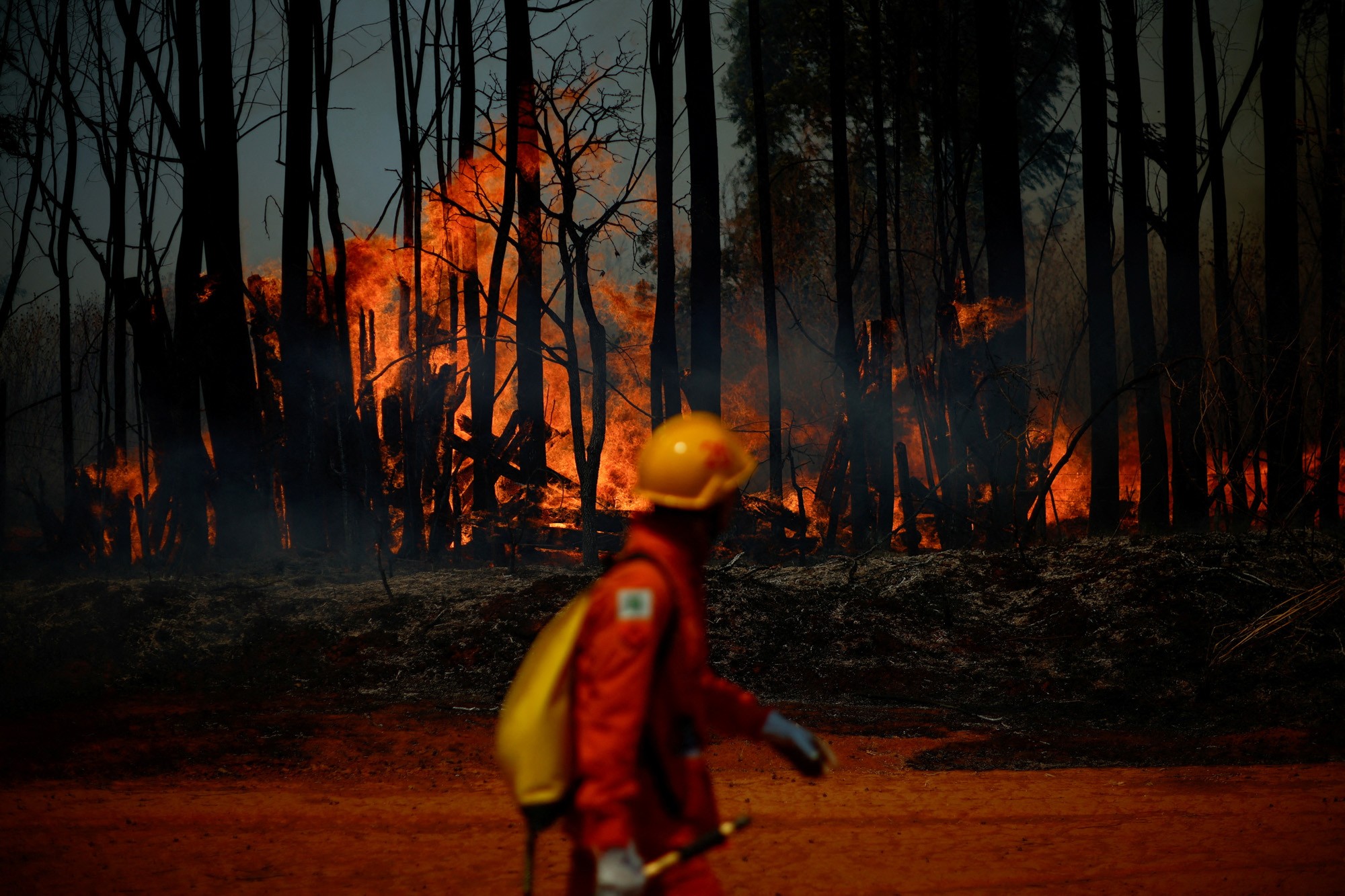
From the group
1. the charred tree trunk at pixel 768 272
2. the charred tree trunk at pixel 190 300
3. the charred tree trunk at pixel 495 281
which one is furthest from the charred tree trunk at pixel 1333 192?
the charred tree trunk at pixel 190 300

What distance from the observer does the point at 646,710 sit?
219cm

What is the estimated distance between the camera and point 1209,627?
9.58 metres

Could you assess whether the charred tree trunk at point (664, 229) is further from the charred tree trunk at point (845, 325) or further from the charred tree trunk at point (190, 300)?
the charred tree trunk at point (190, 300)

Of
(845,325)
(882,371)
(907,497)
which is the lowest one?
(907,497)

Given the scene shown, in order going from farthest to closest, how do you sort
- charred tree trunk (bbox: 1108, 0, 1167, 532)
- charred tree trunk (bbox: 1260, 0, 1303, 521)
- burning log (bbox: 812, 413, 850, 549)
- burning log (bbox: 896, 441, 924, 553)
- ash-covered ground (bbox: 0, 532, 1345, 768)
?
burning log (bbox: 812, 413, 850, 549), burning log (bbox: 896, 441, 924, 553), charred tree trunk (bbox: 1108, 0, 1167, 532), charred tree trunk (bbox: 1260, 0, 1303, 521), ash-covered ground (bbox: 0, 532, 1345, 768)

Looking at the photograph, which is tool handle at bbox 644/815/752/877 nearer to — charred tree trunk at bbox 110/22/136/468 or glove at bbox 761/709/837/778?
glove at bbox 761/709/837/778

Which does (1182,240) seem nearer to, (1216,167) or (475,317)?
(1216,167)

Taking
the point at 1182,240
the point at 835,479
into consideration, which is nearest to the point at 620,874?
the point at 1182,240

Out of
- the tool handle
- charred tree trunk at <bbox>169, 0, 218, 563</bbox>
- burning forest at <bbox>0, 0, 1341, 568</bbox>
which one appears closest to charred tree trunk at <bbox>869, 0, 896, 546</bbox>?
burning forest at <bbox>0, 0, 1341, 568</bbox>

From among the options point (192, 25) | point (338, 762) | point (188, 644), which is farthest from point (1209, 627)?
point (192, 25)

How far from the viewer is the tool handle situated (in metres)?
2.18

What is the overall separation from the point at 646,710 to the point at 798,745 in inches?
21.7

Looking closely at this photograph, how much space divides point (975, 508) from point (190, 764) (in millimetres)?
12038

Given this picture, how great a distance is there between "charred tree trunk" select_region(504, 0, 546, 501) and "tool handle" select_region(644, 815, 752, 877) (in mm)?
12636
